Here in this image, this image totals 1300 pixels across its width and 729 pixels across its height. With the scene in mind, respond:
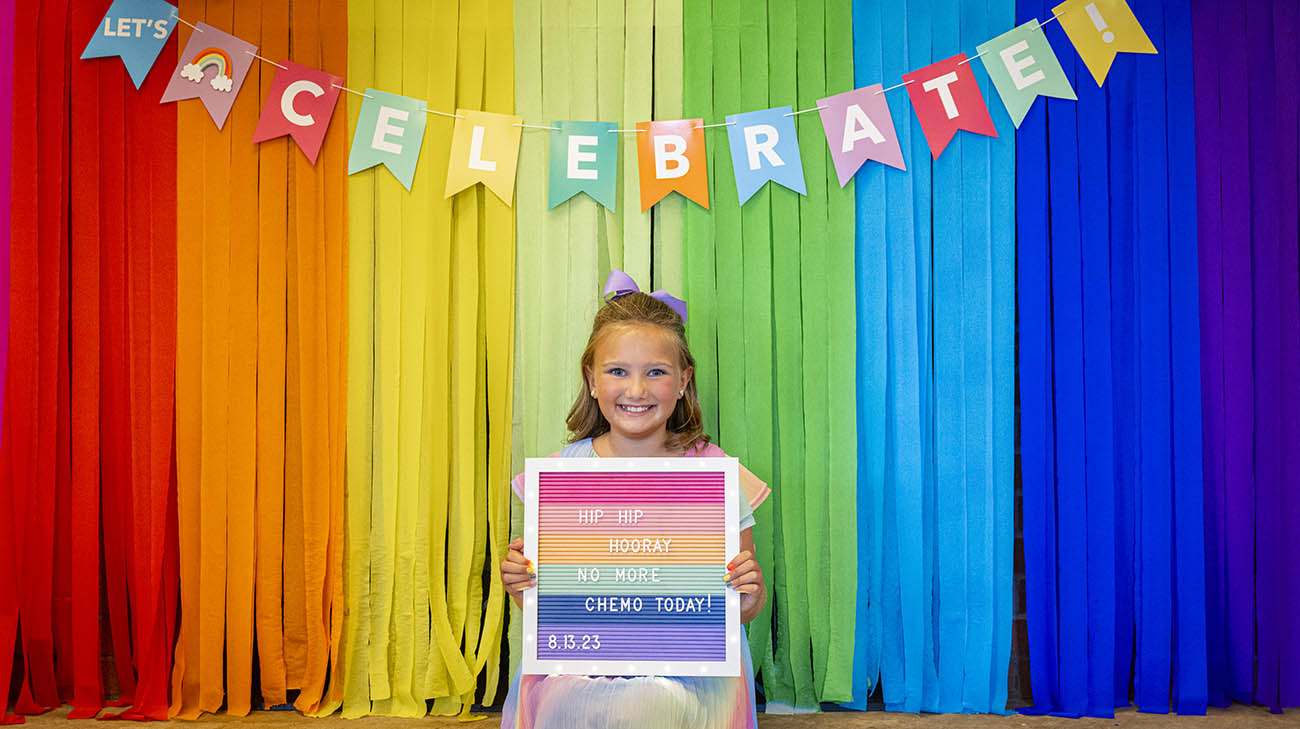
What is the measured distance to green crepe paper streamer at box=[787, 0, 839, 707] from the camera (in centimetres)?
273

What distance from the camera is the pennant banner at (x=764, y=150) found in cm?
272

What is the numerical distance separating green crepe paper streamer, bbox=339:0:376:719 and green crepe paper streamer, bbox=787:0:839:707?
124cm

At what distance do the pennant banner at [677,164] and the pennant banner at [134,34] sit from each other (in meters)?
1.44

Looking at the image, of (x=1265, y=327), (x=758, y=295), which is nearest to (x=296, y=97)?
(x=758, y=295)

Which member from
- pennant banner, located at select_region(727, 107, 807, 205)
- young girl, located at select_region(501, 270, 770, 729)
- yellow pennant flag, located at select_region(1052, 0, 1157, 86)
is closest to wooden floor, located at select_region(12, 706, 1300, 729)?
young girl, located at select_region(501, 270, 770, 729)

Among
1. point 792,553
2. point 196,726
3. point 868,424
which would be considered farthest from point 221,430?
point 868,424

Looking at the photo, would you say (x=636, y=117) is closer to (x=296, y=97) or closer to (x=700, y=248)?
(x=700, y=248)

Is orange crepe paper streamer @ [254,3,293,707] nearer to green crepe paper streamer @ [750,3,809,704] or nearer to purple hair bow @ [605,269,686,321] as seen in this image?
purple hair bow @ [605,269,686,321]

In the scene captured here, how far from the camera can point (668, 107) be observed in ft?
9.14

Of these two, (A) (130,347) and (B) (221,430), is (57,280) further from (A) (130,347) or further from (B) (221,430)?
(B) (221,430)

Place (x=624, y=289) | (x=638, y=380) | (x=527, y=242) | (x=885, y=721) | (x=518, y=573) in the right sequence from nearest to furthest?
(x=518, y=573) → (x=638, y=380) → (x=624, y=289) → (x=885, y=721) → (x=527, y=242)

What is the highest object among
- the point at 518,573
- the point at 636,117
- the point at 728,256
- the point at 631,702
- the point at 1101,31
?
the point at 1101,31

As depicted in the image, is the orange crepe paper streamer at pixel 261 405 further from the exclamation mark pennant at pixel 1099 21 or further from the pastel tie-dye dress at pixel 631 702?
the exclamation mark pennant at pixel 1099 21

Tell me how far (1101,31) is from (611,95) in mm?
1404
